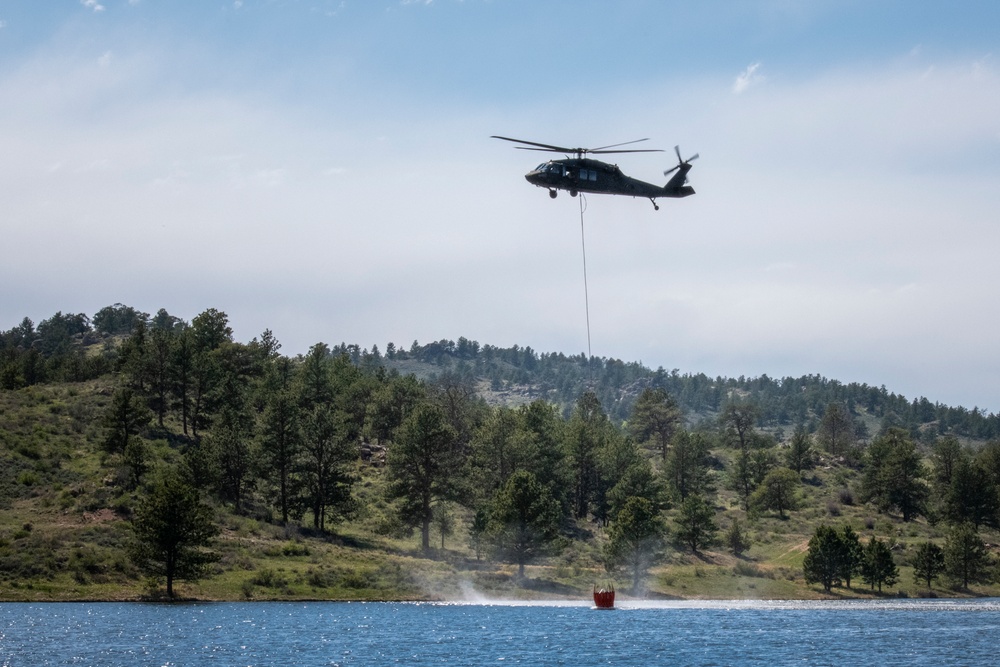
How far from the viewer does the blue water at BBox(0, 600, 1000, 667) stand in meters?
61.7

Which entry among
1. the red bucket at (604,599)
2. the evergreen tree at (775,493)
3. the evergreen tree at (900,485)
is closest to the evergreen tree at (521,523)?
the red bucket at (604,599)

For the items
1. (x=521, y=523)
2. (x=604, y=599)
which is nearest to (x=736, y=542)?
(x=521, y=523)

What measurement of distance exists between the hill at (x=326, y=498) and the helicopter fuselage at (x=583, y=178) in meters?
49.5

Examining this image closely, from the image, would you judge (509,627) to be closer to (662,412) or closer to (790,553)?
(790,553)

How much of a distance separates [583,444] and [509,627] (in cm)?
6843

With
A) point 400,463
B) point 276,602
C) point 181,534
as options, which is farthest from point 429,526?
point 181,534

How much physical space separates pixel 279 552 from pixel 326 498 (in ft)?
42.2

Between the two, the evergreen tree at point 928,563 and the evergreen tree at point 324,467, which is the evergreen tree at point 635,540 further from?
the evergreen tree at point 928,563

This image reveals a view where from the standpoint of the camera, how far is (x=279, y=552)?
106m

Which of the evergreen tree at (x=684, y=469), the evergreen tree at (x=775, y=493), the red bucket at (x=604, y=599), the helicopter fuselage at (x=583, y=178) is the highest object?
the helicopter fuselage at (x=583, y=178)

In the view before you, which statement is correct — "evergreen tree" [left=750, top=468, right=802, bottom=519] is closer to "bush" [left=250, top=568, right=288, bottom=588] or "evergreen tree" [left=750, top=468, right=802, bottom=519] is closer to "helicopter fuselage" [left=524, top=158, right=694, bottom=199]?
"bush" [left=250, top=568, right=288, bottom=588]

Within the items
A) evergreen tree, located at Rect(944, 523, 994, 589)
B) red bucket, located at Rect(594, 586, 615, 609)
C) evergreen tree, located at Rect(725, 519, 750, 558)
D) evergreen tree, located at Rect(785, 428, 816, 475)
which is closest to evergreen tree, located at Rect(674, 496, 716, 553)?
evergreen tree, located at Rect(725, 519, 750, 558)

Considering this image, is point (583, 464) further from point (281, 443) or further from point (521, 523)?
point (281, 443)

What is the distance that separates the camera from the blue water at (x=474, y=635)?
2429 inches
